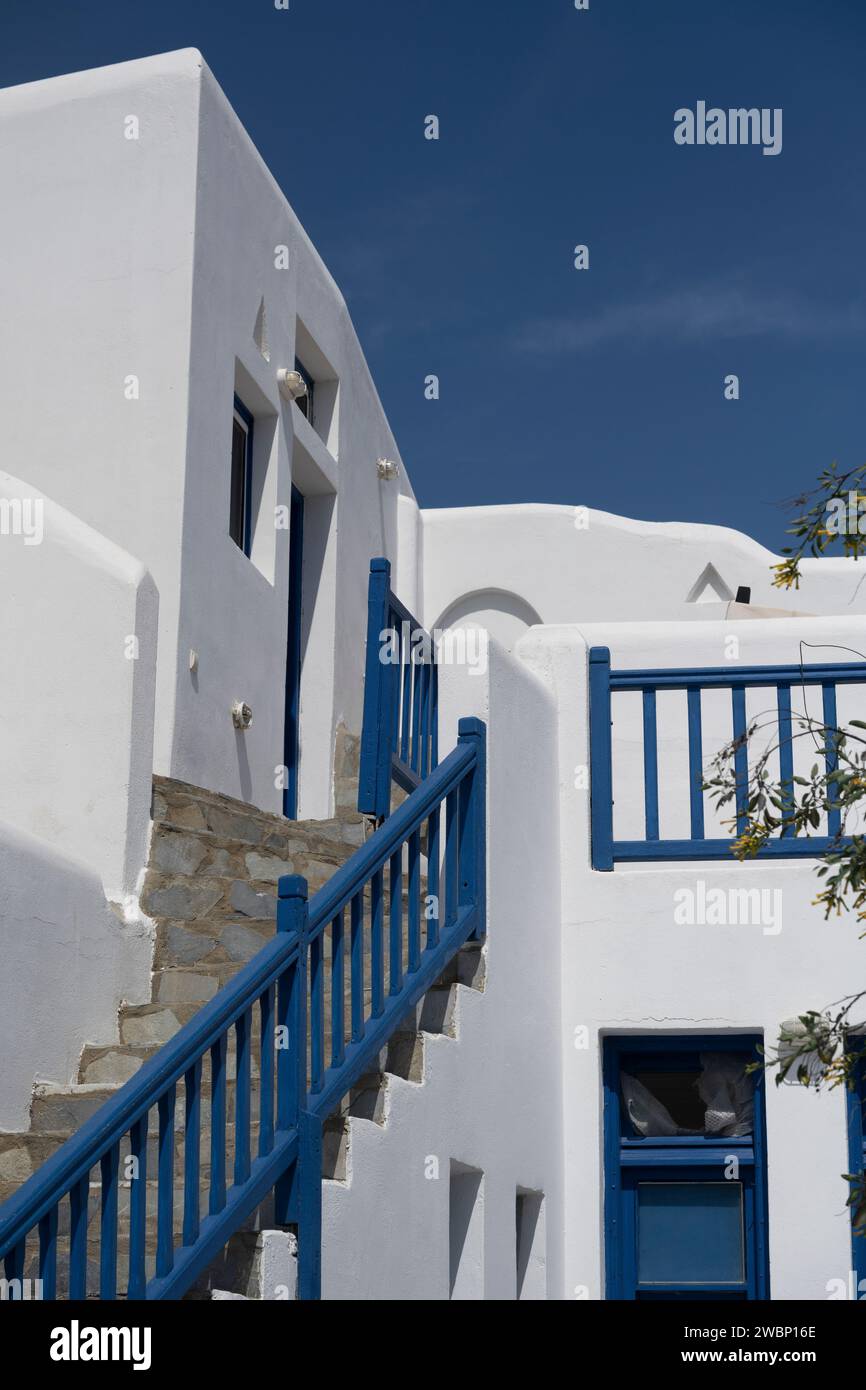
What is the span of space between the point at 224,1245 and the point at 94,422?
5.63 meters

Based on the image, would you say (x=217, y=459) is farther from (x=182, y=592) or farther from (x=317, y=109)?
(x=317, y=109)

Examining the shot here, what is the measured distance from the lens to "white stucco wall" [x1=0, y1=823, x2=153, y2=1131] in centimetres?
629

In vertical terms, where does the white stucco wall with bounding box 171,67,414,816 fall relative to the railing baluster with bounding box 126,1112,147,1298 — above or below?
above

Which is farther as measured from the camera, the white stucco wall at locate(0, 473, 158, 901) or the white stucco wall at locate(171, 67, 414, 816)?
the white stucco wall at locate(171, 67, 414, 816)

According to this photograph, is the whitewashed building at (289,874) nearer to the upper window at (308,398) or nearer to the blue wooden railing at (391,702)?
the blue wooden railing at (391,702)

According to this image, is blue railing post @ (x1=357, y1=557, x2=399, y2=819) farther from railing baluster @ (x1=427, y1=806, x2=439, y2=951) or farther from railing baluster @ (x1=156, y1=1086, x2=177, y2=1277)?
railing baluster @ (x1=156, y1=1086, x2=177, y2=1277)

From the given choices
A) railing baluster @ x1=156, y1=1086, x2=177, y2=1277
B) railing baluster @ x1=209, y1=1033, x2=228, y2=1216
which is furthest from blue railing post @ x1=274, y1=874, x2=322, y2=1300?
railing baluster @ x1=156, y1=1086, x2=177, y2=1277

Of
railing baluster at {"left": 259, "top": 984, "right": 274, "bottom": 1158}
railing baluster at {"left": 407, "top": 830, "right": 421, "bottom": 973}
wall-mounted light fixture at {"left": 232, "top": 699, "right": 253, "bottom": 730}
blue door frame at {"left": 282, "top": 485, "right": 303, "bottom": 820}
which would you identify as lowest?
railing baluster at {"left": 259, "top": 984, "right": 274, "bottom": 1158}

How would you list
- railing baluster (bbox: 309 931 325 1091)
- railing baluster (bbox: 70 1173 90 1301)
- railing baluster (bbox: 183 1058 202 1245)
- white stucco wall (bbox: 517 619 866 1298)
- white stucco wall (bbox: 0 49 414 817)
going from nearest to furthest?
railing baluster (bbox: 70 1173 90 1301)
railing baluster (bbox: 183 1058 202 1245)
railing baluster (bbox: 309 931 325 1091)
white stucco wall (bbox: 517 619 866 1298)
white stucco wall (bbox: 0 49 414 817)

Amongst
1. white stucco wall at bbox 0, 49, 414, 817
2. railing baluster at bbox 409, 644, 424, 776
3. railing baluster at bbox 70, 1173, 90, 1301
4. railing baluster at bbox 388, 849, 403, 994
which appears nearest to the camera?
railing baluster at bbox 70, 1173, 90, 1301

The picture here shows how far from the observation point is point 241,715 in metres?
9.88

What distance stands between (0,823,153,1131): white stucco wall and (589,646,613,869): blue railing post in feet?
6.82

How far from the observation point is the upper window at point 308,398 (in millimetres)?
12305

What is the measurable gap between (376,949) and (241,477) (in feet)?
18.1
